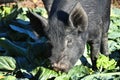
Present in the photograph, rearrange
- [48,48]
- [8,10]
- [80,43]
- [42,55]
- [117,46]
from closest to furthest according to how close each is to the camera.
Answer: [48,48], [80,43], [42,55], [117,46], [8,10]

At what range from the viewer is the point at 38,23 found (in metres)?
5.77

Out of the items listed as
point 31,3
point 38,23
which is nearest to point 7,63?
point 38,23

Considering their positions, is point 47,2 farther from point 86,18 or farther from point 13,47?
point 86,18

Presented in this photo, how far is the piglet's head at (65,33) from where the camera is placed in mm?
5414

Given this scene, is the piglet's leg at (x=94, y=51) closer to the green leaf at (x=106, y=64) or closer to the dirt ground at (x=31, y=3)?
the green leaf at (x=106, y=64)

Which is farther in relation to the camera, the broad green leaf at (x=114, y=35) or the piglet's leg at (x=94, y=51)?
the broad green leaf at (x=114, y=35)

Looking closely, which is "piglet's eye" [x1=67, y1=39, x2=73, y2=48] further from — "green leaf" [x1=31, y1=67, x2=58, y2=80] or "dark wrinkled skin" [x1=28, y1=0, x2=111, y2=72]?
"green leaf" [x1=31, y1=67, x2=58, y2=80]

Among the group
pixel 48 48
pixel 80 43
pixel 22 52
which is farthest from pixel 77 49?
pixel 22 52

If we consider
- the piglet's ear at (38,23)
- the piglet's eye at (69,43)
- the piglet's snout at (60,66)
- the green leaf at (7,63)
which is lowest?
the green leaf at (7,63)

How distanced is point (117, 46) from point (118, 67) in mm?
1275

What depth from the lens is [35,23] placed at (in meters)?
5.80

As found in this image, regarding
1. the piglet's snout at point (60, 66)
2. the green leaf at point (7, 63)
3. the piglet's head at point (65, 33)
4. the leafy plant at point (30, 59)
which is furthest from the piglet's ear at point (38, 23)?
the green leaf at point (7, 63)

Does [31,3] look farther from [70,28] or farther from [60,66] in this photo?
[60,66]

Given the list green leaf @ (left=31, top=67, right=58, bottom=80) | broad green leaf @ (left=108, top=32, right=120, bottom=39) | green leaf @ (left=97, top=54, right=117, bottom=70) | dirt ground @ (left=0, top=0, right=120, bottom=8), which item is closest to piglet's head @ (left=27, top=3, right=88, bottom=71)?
green leaf @ (left=31, top=67, right=58, bottom=80)
